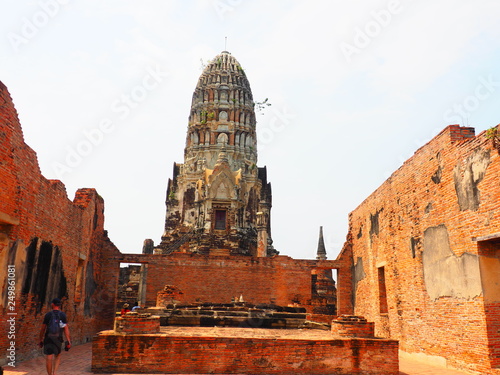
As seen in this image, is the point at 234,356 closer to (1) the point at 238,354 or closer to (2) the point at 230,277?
(1) the point at 238,354

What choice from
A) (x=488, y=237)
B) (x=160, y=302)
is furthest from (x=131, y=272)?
(x=488, y=237)

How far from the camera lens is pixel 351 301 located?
1797cm

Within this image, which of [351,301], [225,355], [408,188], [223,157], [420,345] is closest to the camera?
[225,355]

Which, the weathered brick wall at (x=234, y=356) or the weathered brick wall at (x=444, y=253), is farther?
the weathered brick wall at (x=444, y=253)

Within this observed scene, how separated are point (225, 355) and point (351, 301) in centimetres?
1084

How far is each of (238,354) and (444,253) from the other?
5.25 metres

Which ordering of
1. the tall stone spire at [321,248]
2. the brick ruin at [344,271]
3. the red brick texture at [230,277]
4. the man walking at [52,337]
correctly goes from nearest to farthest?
the man walking at [52,337]
the brick ruin at [344,271]
the red brick texture at [230,277]
the tall stone spire at [321,248]

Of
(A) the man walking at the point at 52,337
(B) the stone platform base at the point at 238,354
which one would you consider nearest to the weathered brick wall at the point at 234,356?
(B) the stone platform base at the point at 238,354

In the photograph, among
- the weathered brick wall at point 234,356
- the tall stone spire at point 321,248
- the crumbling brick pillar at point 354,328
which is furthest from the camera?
the tall stone spire at point 321,248

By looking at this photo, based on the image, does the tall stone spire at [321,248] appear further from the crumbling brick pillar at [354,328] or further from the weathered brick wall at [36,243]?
the crumbling brick pillar at [354,328]

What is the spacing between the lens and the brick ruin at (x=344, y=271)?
8570mm

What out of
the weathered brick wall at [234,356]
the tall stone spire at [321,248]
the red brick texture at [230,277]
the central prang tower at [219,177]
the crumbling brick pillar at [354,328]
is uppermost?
the central prang tower at [219,177]

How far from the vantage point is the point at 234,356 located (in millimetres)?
8172

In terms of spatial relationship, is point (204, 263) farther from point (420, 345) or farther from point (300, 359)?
point (300, 359)
